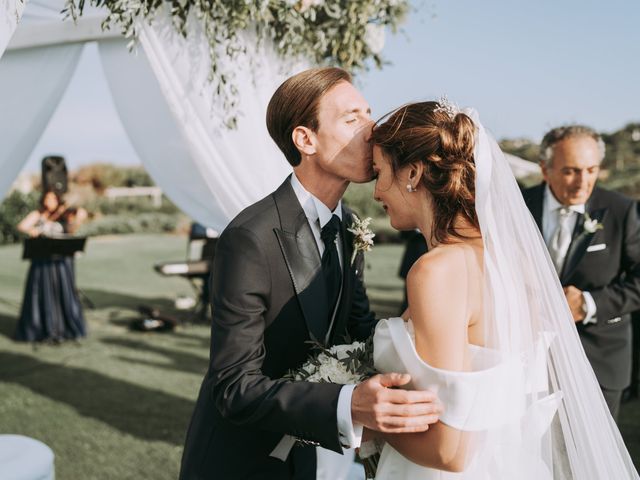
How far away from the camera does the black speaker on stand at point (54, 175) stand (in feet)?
29.9

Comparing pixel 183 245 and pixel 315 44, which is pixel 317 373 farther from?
pixel 183 245

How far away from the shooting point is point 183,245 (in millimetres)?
22156

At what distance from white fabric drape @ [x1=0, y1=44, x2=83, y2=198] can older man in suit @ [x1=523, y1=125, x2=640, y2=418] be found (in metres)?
3.04

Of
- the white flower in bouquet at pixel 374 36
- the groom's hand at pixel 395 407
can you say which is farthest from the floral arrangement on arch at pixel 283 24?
the groom's hand at pixel 395 407

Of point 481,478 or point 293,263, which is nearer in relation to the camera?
Result: point 481,478

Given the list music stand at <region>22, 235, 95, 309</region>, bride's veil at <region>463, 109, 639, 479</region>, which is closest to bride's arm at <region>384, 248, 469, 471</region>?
bride's veil at <region>463, 109, 639, 479</region>

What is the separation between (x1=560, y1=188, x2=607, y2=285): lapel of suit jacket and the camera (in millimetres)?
3590

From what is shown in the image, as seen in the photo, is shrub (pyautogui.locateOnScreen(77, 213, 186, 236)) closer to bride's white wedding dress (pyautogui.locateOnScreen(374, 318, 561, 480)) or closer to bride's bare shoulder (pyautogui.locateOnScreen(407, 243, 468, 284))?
bride's white wedding dress (pyautogui.locateOnScreen(374, 318, 561, 480))

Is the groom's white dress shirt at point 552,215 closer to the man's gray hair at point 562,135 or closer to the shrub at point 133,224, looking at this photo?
the man's gray hair at point 562,135

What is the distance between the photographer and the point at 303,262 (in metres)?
2.10

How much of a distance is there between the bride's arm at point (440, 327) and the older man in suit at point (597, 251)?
1.97 m

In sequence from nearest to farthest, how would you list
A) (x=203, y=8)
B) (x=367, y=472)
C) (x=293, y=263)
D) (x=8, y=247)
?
1. (x=293, y=263)
2. (x=367, y=472)
3. (x=203, y=8)
4. (x=8, y=247)

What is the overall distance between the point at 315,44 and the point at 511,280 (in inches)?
93.8

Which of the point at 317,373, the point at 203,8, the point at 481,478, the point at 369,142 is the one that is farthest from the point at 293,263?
the point at 203,8
